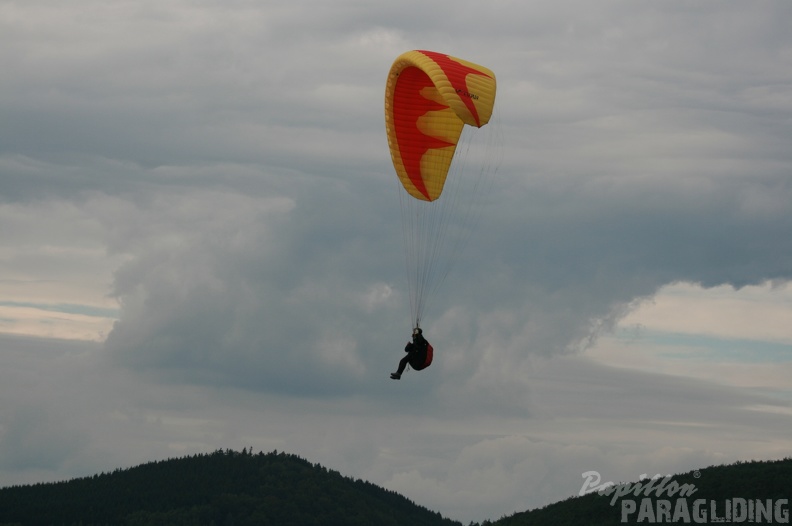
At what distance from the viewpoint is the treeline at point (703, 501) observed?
9131 cm

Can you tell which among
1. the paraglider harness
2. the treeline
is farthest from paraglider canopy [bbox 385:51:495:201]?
the treeline

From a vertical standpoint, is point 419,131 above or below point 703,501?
above

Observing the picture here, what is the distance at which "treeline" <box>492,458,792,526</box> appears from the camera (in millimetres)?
91312

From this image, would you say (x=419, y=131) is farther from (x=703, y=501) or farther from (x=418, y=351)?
(x=703, y=501)

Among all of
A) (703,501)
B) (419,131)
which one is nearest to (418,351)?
(419,131)

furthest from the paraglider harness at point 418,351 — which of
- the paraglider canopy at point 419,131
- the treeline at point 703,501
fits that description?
the treeline at point 703,501

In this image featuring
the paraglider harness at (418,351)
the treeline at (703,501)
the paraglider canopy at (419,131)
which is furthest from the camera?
the treeline at (703,501)

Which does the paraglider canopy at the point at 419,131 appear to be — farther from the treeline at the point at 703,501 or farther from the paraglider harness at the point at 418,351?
the treeline at the point at 703,501

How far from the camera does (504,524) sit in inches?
4614

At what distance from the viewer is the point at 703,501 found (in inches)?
3780

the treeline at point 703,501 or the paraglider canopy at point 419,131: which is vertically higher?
the paraglider canopy at point 419,131

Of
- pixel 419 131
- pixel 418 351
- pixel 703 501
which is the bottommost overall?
pixel 418 351

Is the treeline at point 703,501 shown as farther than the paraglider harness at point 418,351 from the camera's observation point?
Yes

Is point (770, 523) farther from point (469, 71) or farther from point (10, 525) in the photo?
point (10, 525)
